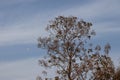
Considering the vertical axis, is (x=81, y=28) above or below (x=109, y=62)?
above

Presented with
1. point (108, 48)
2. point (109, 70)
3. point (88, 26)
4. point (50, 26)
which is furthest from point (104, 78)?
point (50, 26)

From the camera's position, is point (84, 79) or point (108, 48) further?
point (108, 48)

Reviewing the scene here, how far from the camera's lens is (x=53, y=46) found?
39.8m

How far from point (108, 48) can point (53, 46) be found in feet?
23.5

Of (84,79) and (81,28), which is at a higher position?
(81,28)

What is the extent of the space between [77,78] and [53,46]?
535cm

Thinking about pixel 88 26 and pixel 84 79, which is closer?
pixel 84 79

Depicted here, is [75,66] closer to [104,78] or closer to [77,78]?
[77,78]

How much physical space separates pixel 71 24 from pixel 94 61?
5.75 metres

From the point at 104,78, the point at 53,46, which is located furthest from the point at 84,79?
the point at 53,46

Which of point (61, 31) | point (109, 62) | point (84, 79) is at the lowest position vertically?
point (84, 79)

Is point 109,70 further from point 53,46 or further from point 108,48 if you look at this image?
point 53,46

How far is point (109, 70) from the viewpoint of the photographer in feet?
131

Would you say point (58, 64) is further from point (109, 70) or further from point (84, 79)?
point (109, 70)
